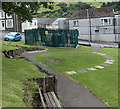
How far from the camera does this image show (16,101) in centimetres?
796

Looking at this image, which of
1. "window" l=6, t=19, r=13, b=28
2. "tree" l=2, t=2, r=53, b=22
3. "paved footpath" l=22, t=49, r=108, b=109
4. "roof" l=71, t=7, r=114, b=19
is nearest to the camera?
"paved footpath" l=22, t=49, r=108, b=109

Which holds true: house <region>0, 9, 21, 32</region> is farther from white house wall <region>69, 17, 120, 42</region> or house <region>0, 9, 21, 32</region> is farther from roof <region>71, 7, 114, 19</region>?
white house wall <region>69, 17, 120, 42</region>

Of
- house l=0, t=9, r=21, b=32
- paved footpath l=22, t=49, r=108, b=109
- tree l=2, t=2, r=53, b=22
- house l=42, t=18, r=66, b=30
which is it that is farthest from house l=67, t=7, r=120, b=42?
paved footpath l=22, t=49, r=108, b=109

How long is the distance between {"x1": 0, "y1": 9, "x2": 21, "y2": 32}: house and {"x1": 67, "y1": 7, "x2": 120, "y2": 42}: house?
624 inches

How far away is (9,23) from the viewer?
62656mm

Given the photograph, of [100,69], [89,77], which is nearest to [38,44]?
[100,69]

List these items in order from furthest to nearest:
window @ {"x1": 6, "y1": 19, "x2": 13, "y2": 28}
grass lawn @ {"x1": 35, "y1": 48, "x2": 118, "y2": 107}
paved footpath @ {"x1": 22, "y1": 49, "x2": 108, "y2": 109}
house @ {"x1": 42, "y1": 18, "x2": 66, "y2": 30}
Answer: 1. house @ {"x1": 42, "y1": 18, "x2": 66, "y2": 30}
2. window @ {"x1": 6, "y1": 19, "x2": 13, "y2": 28}
3. grass lawn @ {"x1": 35, "y1": 48, "x2": 118, "y2": 107}
4. paved footpath @ {"x1": 22, "y1": 49, "x2": 108, "y2": 109}

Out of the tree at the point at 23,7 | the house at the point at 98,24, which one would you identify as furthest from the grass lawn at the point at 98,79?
the house at the point at 98,24

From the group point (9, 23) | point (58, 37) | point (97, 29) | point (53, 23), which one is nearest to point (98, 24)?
point (97, 29)

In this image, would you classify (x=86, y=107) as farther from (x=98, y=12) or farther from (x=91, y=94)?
(x=98, y=12)

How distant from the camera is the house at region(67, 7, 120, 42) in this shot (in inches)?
2096

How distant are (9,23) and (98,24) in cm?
2594

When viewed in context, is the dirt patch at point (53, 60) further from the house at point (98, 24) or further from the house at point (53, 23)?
Result: the house at point (53, 23)

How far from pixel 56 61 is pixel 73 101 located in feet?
36.1
